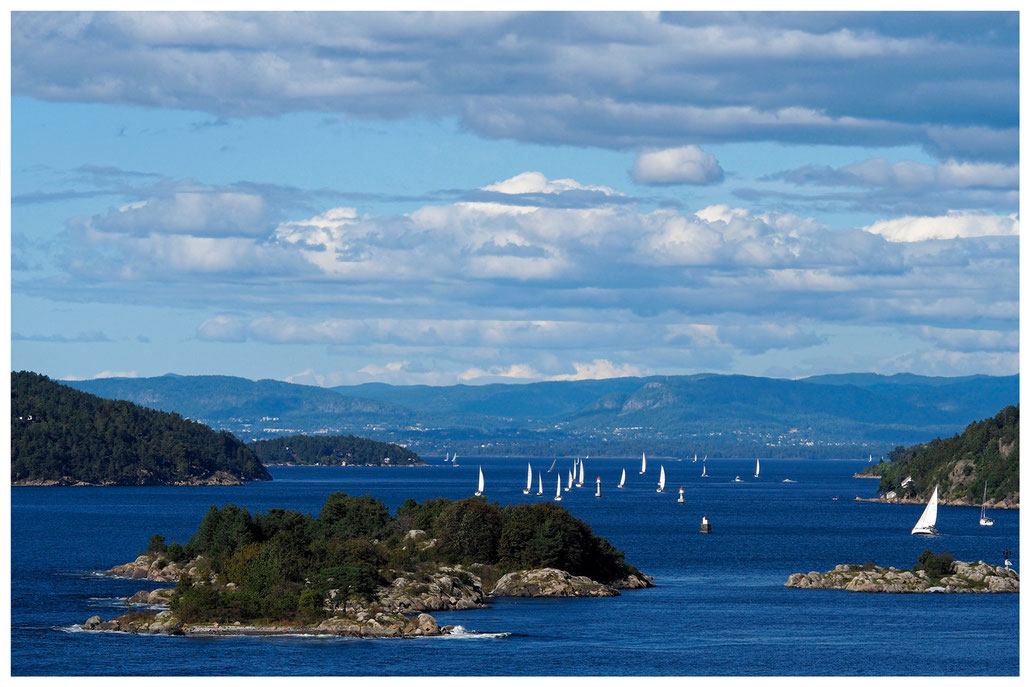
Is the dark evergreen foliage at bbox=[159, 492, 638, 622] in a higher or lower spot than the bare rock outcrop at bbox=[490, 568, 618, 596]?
higher

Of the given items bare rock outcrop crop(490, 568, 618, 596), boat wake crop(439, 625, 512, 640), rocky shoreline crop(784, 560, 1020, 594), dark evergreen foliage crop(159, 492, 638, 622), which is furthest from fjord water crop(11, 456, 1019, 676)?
dark evergreen foliage crop(159, 492, 638, 622)

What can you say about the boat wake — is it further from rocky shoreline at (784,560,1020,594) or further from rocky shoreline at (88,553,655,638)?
rocky shoreline at (784,560,1020,594)

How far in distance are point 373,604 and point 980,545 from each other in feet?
372

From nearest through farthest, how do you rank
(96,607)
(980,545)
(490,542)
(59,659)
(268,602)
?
1. (59,659)
2. (268,602)
3. (96,607)
4. (490,542)
5. (980,545)

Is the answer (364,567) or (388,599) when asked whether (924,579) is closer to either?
(388,599)

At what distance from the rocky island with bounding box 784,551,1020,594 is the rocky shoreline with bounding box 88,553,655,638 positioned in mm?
16156

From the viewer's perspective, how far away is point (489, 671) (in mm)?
88500

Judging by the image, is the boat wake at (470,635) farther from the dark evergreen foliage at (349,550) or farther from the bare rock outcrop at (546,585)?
the bare rock outcrop at (546,585)

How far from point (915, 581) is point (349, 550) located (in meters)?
51.9

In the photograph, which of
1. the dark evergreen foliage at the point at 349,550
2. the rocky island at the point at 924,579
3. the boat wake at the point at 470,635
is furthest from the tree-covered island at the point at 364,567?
the rocky island at the point at 924,579

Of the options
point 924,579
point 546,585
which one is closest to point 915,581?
point 924,579

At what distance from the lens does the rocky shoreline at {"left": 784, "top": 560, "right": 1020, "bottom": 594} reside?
13575cm
